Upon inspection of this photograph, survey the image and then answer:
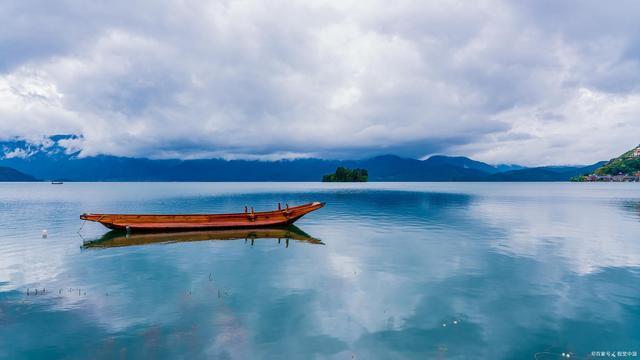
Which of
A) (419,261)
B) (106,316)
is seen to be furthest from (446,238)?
(106,316)

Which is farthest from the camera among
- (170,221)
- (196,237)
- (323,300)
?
(170,221)

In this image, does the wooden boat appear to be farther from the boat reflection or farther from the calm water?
the calm water

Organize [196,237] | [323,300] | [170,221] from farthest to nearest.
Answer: [170,221] < [196,237] < [323,300]

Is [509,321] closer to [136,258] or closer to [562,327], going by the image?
[562,327]

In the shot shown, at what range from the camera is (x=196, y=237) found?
43562 millimetres

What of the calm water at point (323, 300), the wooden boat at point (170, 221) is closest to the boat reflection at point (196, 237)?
the wooden boat at point (170, 221)

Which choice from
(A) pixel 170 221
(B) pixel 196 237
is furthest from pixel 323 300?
(A) pixel 170 221

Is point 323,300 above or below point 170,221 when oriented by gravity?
below

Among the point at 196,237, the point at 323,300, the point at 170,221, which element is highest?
the point at 170,221

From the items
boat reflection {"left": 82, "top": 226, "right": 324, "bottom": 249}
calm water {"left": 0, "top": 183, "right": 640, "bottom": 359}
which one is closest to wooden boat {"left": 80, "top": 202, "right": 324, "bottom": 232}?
boat reflection {"left": 82, "top": 226, "right": 324, "bottom": 249}

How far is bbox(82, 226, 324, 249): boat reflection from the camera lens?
4069 cm

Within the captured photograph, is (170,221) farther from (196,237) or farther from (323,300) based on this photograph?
(323,300)

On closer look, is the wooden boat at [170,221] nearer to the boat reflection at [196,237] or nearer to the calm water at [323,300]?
the boat reflection at [196,237]

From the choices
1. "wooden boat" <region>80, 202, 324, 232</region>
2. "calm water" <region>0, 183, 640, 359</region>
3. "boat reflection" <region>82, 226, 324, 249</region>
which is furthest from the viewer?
"wooden boat" <region>80, 202, 324, 232</region>
